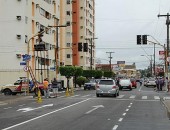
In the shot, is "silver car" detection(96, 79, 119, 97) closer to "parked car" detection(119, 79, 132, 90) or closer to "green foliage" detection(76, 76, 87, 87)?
"parked car" detection(119, 79, 132, 90)

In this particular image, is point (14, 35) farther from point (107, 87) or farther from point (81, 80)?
point (107, 87)

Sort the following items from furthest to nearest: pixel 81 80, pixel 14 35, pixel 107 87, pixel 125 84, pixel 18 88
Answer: pixel 81 80 → pixel 125 84 → pixel 14 35 → pixel 18 88 → pixel 107 87

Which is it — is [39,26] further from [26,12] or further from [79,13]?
[79,13]


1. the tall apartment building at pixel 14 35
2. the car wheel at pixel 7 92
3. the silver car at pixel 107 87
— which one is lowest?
the car wheel at pixel 7 92

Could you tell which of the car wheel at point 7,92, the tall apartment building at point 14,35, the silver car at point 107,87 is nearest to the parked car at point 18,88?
the car wheel at point 7,92

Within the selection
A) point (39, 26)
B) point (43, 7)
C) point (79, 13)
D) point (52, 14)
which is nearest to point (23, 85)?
point (39, 26)

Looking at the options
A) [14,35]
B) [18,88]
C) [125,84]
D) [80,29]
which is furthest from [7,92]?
[80,29]

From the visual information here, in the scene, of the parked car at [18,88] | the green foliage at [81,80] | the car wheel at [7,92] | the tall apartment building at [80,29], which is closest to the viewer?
the parked car at [18,88]

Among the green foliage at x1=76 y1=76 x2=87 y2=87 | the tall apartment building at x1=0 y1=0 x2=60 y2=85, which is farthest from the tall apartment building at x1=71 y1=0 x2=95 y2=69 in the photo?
the tall apartment building at x1=0 y1=0 x2=60 y2=85

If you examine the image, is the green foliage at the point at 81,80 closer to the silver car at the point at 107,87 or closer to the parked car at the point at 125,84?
the parked car at the point at 125,84

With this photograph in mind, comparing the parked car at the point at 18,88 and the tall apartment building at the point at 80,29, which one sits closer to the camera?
the parked car at the point at 18,88

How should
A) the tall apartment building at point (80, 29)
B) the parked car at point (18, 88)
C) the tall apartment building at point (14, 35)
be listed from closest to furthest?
the parked car at point (18, 88) → the tall apartment building at point (14, 35) → the tall apartment building at point (80, 29)

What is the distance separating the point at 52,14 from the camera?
8394 centimetres

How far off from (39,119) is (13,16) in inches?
1917
